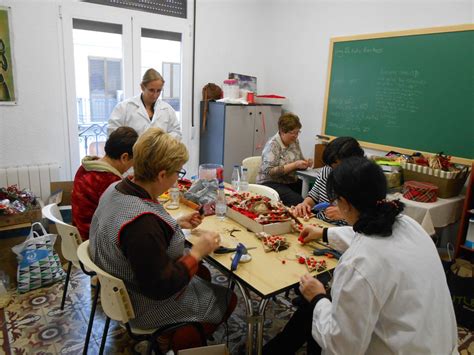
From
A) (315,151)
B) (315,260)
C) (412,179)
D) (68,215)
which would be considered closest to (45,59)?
(68,215)

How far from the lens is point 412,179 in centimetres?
307

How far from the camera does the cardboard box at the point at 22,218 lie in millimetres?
2768

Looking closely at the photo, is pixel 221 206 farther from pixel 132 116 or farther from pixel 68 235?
pixel 132 116

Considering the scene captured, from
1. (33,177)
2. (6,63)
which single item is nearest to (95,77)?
(6,63)

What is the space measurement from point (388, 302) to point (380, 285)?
0.22 feet

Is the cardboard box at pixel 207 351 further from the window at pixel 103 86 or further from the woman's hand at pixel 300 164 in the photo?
the window at pixel 103 86

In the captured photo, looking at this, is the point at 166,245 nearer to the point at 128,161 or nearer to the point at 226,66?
the point at 128,161

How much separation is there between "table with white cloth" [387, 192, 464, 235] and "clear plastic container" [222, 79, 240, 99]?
91.8 inches

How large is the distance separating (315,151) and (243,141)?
0.88m

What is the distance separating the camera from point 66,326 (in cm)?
226

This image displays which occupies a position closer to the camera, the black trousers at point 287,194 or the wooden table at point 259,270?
the wooden table at point 259,270

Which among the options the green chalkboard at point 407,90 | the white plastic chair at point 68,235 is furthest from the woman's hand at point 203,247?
the green chalkboard at point 407,90

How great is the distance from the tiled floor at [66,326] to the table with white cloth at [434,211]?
748 mm

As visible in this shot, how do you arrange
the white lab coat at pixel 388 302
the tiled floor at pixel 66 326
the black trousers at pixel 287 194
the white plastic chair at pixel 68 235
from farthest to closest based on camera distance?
1. the black trousers at pixel 287 194
2. the tiled floor at pixel 66 326
3. the white plastic chair at pixel 68 235
4. the white lab coat at pixel 388 302
